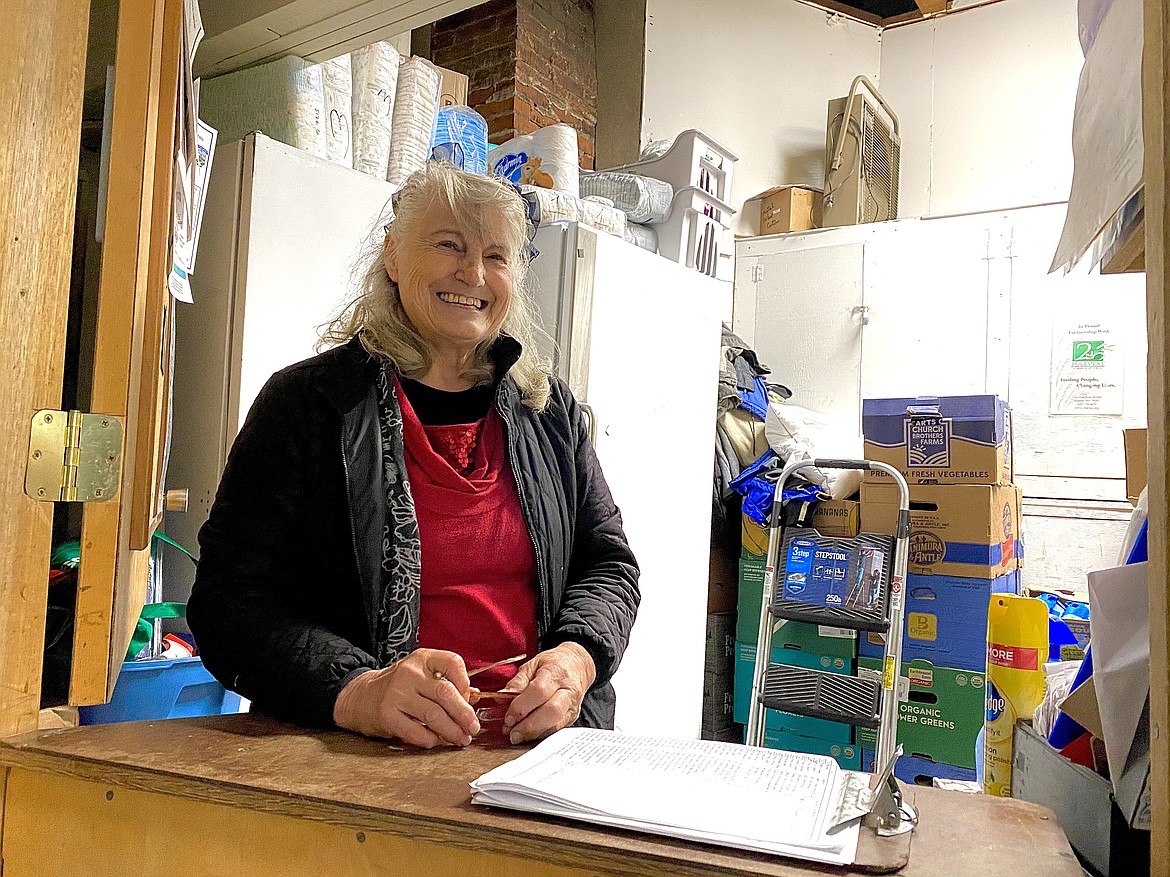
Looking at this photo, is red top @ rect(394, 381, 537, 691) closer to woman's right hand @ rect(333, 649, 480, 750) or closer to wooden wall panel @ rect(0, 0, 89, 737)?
woman's right hand @ rect(333, 649, 480, 750)

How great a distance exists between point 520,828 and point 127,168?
69cm

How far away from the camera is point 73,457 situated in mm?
792

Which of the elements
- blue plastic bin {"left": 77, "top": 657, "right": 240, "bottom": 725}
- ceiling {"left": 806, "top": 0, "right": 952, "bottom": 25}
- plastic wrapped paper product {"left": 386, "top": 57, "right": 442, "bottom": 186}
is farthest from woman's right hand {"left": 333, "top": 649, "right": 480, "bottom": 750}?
ceiling {"left": 806, "top": 0, "right": 952, "bottom": 25}

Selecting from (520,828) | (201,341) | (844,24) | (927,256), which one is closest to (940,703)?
(927,256)

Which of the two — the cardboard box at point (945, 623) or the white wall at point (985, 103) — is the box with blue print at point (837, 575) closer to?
the cardboard box at point (945, 623)

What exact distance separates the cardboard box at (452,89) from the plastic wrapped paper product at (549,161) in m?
0.23

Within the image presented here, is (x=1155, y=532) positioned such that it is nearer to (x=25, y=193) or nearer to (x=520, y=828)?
(x=520, y=828)

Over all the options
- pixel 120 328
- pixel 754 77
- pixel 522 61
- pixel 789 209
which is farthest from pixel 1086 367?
pixel 120 328

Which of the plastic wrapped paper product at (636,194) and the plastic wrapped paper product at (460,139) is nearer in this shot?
the plastic wrapped paper product at (460,139)

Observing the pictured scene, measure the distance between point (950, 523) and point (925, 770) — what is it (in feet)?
2.76

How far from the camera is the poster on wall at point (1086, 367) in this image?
142 inches

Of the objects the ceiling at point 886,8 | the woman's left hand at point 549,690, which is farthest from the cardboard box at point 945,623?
the ceiling at point 886,8

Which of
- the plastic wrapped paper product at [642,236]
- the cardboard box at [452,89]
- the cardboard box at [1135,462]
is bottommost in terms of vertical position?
the cardboard box at [1135,462]

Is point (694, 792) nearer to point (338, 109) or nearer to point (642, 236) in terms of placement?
point (338, 109)
